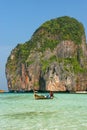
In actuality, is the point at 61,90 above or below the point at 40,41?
below

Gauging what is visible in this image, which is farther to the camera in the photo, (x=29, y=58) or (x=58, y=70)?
(x=29, y=58)

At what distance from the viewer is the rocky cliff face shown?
414 ft

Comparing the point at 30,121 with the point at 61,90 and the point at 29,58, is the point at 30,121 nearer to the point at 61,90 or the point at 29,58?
the point at 61,90

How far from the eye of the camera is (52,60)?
439 ft

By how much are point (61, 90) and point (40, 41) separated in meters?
30.4

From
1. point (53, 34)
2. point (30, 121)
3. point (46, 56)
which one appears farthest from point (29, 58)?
point (30, 121)

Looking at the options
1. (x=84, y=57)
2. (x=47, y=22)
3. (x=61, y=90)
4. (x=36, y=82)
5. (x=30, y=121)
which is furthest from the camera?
(x=47, y=22)

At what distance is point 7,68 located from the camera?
146375 mm

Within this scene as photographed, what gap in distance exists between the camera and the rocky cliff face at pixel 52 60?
12619cm

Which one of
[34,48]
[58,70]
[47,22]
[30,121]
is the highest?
[47,22]

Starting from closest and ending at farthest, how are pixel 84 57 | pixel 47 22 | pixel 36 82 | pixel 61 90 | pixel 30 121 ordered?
pixel 30 121 < pixel 61 90 < pixel 36 82 < pixel 84 57 < pixel 47 22

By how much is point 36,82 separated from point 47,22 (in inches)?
1398

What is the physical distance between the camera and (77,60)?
5482 inches

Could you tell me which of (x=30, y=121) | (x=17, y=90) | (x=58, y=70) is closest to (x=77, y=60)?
(x=58, y=70)
